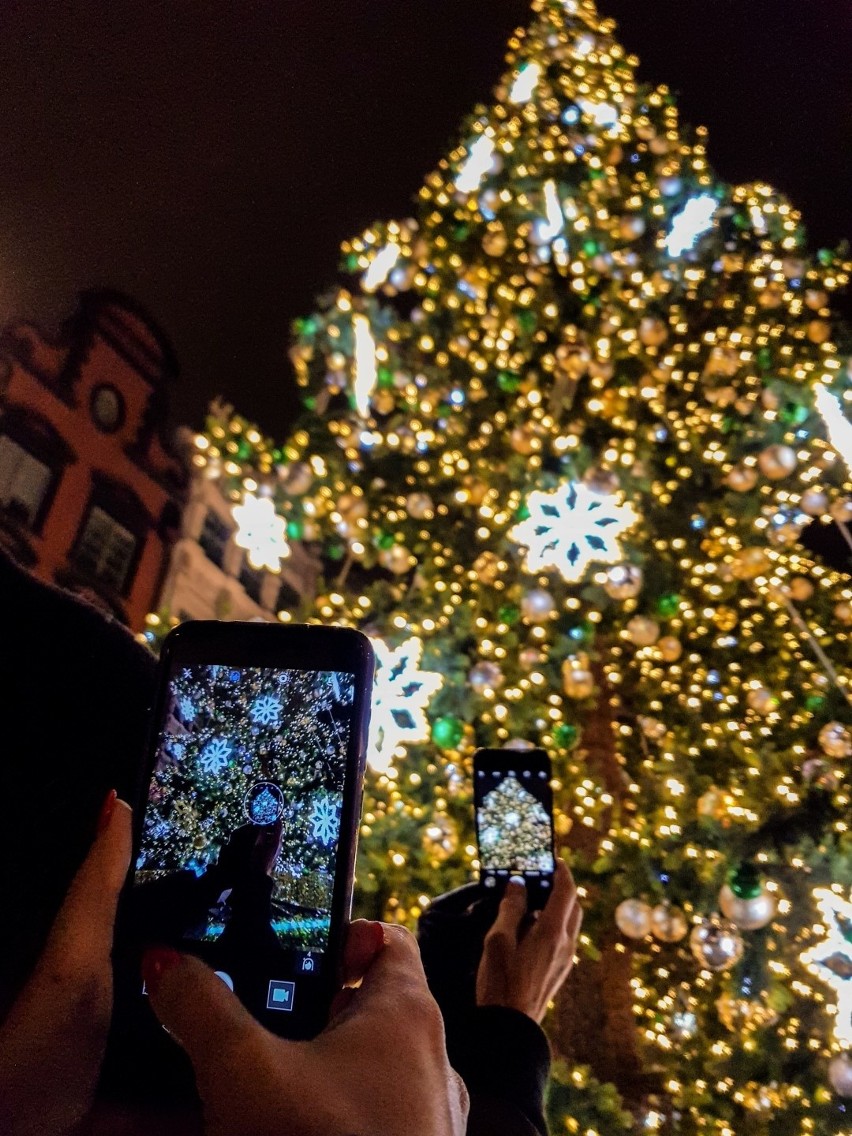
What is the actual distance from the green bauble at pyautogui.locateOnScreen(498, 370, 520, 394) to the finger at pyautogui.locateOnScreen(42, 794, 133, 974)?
222 cm

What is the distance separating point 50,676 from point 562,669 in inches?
65.7

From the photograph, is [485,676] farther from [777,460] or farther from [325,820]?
[325,820]

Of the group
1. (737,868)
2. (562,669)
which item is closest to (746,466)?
(562,669)

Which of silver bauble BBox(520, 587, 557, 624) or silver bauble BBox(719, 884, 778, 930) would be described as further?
silver bauble BBox(520, 587, 557, 624)

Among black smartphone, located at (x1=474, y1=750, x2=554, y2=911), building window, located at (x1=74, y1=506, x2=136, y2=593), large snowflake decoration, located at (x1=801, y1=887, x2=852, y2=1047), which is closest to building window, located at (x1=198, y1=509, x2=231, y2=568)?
building window, located at (x1=74, y1=506, x2=136, y2=593)

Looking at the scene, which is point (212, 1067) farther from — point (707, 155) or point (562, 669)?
point (707, 155)

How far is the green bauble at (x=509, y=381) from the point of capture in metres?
2.61

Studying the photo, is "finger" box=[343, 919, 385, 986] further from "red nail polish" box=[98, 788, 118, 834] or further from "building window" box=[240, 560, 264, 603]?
"building window" box=[240, 560, 264, 603]

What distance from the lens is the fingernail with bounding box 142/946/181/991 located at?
1.83 ft

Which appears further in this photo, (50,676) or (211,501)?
(211,501)

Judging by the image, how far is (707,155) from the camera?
333cm

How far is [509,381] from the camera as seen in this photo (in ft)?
8.57

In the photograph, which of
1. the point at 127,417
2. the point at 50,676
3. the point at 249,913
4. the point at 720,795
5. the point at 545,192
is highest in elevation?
the point at 127,417

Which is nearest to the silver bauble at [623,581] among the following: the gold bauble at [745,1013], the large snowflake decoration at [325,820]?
the gold bauble at [745,1013]
